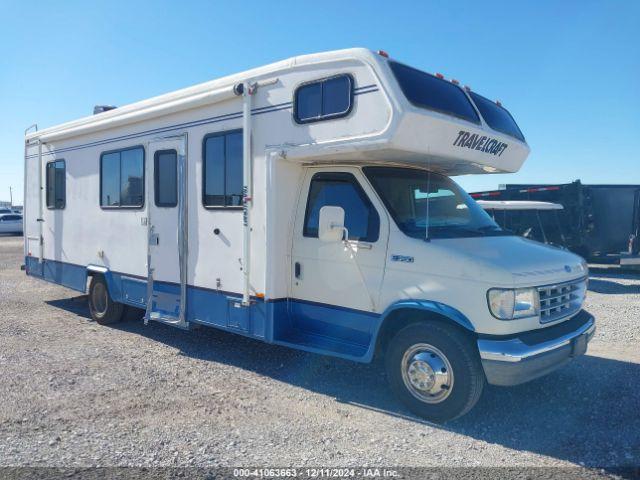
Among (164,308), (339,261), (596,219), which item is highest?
(596,219)

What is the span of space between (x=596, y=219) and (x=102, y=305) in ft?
42.3

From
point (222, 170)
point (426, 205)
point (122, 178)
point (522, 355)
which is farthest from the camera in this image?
point (122, 178)

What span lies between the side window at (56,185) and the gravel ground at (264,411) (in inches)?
94.9

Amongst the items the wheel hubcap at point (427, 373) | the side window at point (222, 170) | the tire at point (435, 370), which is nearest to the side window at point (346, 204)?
the side window at point (222, 170)

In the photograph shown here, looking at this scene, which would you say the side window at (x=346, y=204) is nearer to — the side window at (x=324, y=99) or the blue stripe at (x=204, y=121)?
the side window at (x=324, y=99)

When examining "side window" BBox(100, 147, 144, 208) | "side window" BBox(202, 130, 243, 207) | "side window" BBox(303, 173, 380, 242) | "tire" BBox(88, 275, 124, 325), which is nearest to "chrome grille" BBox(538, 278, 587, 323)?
"side window" BBox(303, 173, 380, 242)

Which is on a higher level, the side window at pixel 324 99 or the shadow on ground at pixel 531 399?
the side window at pixel 324 99

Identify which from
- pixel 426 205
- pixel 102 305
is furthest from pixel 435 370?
pixel 102 305

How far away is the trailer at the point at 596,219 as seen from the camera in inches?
567

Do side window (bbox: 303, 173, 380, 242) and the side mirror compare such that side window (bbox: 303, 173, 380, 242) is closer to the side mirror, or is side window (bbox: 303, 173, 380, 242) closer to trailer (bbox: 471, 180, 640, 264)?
the side mirror

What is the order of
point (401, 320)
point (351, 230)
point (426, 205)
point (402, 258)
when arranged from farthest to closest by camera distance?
point (426, 205)
point (351, 230)
point (401, 320)
point (402, 258)

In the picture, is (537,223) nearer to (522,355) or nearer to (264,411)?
(522,355)

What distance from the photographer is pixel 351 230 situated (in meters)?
5.13

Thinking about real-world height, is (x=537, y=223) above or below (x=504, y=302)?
above
